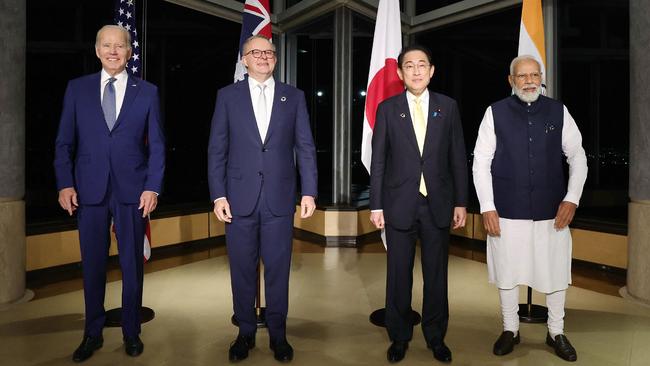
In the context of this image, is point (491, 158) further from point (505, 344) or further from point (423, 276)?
point (505, 344)

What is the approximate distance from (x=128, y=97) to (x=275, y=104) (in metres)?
0.77

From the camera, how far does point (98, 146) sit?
2.42 meters

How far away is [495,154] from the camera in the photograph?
257cm

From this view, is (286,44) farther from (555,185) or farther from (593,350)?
(593,350)

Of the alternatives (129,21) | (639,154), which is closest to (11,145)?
(129,21)

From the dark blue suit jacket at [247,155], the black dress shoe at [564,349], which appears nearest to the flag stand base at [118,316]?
the dark blue suit jacket at [247,155]

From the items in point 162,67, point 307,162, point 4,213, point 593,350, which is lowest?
point 593,350

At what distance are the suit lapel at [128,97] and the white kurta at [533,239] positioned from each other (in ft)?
6.12

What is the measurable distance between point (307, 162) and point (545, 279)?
1403 millimetres

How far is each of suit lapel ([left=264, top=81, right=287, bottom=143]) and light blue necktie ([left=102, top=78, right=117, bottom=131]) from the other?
2.66ft

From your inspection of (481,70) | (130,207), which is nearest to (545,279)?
(130,207)

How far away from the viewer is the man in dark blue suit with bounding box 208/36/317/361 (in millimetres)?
2389

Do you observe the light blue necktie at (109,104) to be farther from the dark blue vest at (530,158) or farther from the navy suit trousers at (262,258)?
the dark blue vest at (530,158)

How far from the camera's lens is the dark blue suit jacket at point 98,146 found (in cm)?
241
